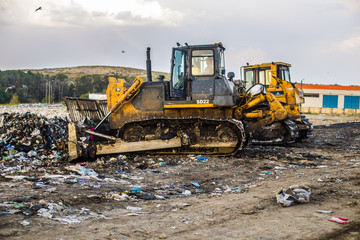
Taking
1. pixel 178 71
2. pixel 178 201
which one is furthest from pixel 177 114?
pixel 178 201

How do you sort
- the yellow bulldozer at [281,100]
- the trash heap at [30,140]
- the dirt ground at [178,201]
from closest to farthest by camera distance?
the dirt ground at [178,201] < the trash heap at [30,140] < the yellow bulldozer at [281,100]

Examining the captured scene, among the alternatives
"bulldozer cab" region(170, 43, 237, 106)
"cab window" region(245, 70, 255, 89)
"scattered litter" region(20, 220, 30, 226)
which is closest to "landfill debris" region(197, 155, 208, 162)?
"bulldozer cab" region(170, 43, 237, 106)

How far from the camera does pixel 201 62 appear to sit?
970cm

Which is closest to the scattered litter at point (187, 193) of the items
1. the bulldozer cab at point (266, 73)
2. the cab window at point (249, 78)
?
the bulldozer cab at point (266, 73)

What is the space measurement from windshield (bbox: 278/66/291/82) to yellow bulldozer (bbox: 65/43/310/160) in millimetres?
5121

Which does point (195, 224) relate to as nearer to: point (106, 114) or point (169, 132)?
point (169, 132)

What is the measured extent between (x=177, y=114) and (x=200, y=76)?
3.51ft

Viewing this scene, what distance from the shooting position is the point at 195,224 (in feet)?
14.5

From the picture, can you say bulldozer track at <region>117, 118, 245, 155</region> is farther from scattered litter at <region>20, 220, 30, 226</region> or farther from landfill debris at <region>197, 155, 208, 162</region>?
scattered litter at <region>20, 220, 30, 226</region>

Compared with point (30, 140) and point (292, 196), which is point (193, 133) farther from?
point (292, 196)

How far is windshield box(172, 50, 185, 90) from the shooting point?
31.7 feet

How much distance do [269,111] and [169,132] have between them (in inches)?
110

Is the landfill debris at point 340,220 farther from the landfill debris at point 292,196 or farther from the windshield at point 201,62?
the windshield at point 201,62

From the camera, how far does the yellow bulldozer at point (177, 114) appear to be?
942 cm
